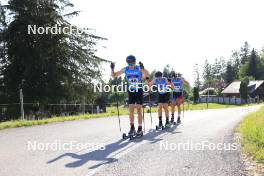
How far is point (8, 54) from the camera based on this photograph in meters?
31.7

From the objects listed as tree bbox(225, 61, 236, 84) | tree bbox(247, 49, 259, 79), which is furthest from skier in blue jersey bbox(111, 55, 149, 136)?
tree bbox(225, 61, 236, 84)

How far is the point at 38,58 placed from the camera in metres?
30.7

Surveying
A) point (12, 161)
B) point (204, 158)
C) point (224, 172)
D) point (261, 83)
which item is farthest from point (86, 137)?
point (261, 83)

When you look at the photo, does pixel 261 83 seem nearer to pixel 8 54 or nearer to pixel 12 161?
pixel 8 54

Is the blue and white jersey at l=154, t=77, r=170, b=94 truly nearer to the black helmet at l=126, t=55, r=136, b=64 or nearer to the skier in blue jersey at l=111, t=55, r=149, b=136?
the skier in blue jersey at l=111, t=55, r=149, b=136

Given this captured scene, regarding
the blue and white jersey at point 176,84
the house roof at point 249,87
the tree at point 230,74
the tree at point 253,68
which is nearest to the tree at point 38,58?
the blue and white jersey at point 176,84

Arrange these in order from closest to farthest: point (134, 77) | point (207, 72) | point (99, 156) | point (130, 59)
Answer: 1. point (99, 156)
2. point (130, 59)
3. point (134, 77)
4. point (207, 72)

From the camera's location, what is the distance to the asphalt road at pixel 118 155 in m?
6.25

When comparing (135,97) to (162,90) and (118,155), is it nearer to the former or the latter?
(162,90)

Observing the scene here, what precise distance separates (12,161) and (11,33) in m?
26.0

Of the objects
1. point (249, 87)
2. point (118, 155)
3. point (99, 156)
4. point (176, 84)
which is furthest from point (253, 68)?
point (99, 156)

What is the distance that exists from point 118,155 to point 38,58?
2457cm

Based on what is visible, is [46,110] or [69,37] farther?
[69,37]

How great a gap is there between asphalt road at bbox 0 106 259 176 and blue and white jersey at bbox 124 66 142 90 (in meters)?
1.50
